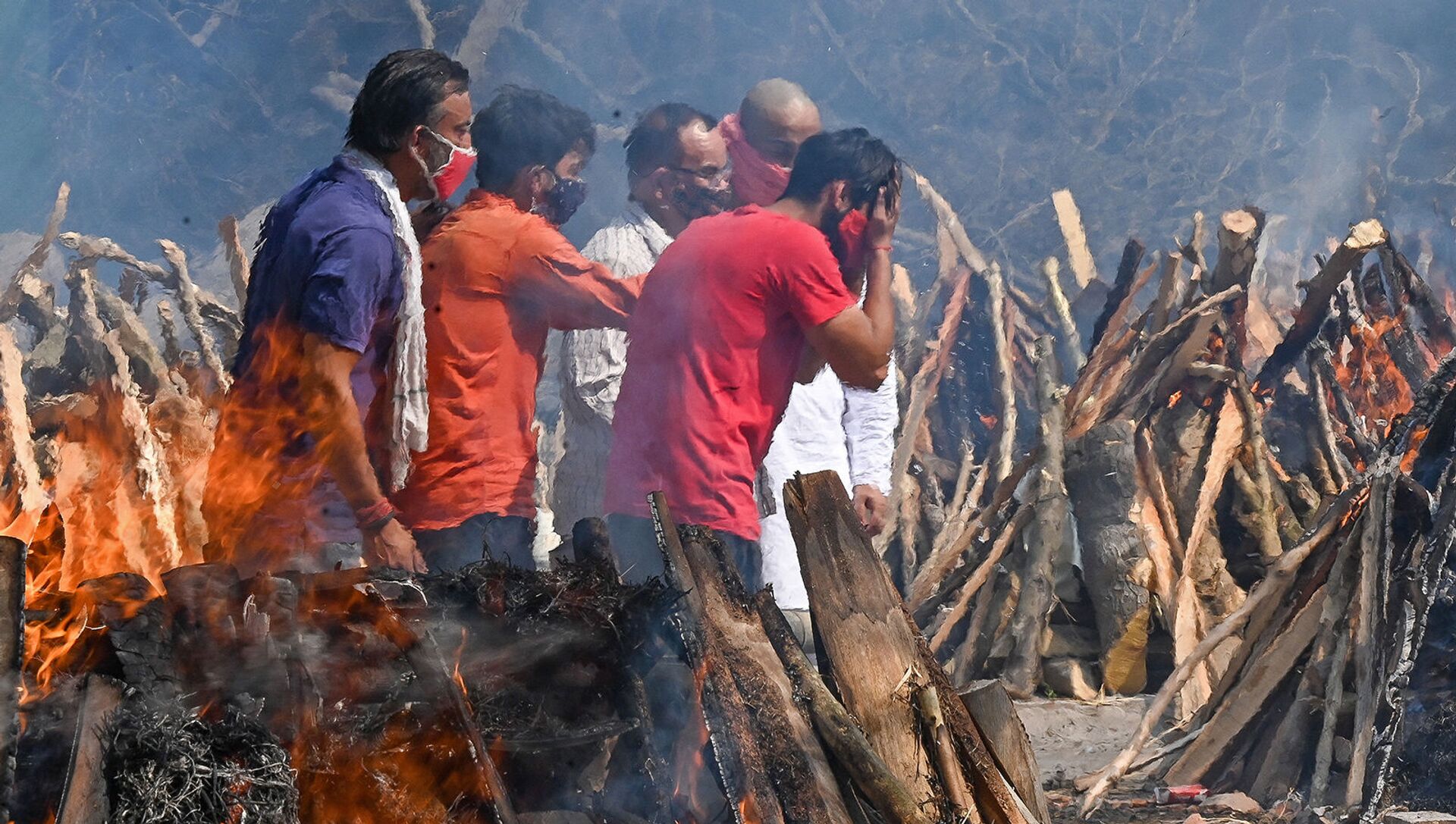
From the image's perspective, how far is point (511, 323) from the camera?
347cm

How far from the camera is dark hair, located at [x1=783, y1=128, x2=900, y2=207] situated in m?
3.84

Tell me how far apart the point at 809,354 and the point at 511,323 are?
39.8 inches

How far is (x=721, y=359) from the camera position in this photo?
361 cm

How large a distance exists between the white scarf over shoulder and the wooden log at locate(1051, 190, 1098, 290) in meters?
8.66

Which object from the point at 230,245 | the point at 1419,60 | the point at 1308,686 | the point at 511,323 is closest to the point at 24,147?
the point at 230,245

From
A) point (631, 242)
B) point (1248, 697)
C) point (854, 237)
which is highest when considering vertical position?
point (631, 242)

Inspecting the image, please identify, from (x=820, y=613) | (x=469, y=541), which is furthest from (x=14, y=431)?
(x=820, y=613)

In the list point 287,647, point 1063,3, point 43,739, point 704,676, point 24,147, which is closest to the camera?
point 43,739

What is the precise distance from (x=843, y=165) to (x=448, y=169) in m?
1.30

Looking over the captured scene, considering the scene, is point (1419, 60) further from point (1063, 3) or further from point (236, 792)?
point (236, 792)

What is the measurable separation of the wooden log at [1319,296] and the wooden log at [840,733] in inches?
181

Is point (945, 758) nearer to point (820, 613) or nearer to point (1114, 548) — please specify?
point (820, 613)

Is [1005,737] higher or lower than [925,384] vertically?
lower

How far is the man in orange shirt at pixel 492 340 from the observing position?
10.7ft
